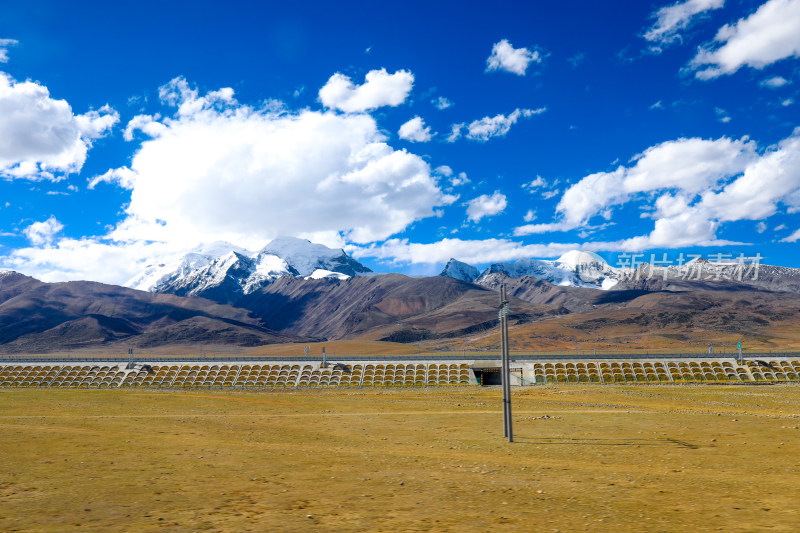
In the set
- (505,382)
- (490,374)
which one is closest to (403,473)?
(505,382)

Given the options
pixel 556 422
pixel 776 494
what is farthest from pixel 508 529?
pixel 556 422

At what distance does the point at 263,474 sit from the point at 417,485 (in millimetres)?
7196

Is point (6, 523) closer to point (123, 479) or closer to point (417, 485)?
point (123, 479)

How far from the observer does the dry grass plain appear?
17.3 metres

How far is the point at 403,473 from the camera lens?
24.9 meters

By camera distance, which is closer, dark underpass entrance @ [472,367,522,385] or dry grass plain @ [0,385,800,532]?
dry grass plain @ [0,385,800,532]

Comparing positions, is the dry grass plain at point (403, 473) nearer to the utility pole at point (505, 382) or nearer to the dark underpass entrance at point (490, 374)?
the utility pole at point (505, 382)

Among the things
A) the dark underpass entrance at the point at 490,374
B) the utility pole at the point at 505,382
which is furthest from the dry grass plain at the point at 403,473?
the dark underpass entrance at the point at 490,374

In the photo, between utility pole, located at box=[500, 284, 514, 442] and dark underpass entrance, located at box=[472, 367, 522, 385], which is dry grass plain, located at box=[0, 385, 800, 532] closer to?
utility pole, located at box=[500, 284, 514, 442]

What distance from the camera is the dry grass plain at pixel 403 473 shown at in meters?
17.3

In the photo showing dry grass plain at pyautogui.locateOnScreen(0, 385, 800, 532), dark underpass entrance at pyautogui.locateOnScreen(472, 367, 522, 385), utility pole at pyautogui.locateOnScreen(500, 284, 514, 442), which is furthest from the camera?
dark underpass entrance at pyautogui.locateOnScreen(472, 367, 522, 385)

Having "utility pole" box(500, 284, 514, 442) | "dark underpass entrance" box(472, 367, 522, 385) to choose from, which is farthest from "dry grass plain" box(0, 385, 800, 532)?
"dark underpass entrance" box(472, 367, 522, 385)

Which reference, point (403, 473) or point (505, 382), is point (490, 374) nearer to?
point (505, 382)

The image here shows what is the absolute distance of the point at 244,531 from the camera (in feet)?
52.5
